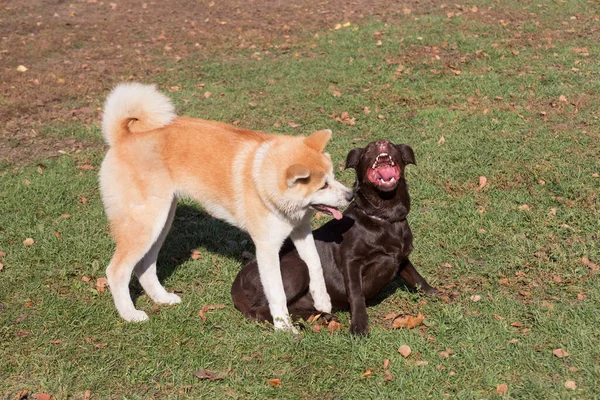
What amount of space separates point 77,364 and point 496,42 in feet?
33.5

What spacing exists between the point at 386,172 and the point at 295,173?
0.93 m

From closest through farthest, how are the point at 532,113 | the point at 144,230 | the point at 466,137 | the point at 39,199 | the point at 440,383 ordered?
the point at 440,383
the point at 144,230
the point at 39,199
the point at 466,137
the point at 532,113

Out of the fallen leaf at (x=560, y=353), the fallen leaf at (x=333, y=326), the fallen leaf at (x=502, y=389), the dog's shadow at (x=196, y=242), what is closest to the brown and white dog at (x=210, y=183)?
the fallen leaf at (x=333, y=326)

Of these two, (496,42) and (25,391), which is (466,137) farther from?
(25,391)

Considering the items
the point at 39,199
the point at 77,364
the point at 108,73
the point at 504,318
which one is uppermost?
the point at 504,318

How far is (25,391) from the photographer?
4199 mm

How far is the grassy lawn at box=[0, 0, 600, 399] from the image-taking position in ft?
14.0

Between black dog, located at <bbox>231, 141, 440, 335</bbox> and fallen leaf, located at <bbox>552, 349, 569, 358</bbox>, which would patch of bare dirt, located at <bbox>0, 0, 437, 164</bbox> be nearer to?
black dog, located at <bbox>231, 141, 440, 335</bbox>

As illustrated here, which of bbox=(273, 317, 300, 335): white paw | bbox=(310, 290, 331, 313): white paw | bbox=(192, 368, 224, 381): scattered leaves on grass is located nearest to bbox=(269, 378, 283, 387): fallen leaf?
bbox=(192, 368, 224, 381): scattered leaves on grass

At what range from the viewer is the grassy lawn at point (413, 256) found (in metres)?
4.27

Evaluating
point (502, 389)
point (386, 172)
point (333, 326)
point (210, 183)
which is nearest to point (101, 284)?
point (210, 183)

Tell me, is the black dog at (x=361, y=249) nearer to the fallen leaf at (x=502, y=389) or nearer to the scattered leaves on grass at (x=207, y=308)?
the scattered leaves on grass at (x=207, y=308)

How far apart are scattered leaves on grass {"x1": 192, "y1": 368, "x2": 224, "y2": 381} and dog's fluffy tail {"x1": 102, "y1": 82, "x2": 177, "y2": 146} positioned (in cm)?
202

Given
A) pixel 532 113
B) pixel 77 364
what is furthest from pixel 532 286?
pixel 532 113
